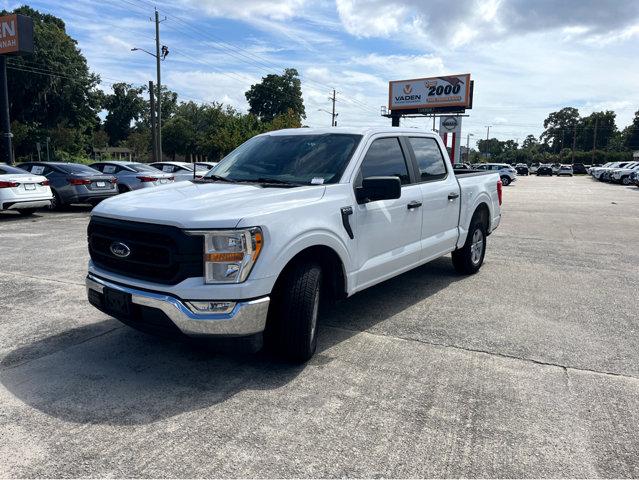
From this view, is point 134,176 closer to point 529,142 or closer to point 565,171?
point 565,171

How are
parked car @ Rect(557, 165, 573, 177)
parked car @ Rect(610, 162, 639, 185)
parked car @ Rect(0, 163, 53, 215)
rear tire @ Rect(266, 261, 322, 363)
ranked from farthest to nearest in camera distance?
parked car @ Rect(557, 165, 573, 177)
parked car @ Rect(610, 162, 639, 185)
parked car @ Rect(0, 163, 53, 215)
rear tire @ Rect(266, 261, 322, 363)

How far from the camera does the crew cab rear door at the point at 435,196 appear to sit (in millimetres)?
5457

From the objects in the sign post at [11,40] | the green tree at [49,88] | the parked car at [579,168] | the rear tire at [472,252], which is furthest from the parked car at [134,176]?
the parked car at [579,168]

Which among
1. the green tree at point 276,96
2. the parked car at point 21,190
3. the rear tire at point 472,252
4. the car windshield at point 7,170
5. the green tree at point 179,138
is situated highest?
the green tree at point 276,96

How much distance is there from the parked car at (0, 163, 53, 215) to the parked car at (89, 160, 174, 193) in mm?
2962

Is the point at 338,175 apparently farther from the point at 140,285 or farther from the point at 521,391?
the point at 521,391

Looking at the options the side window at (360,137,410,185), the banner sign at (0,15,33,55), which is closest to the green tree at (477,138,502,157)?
the banner sign at (0,15,33,55)

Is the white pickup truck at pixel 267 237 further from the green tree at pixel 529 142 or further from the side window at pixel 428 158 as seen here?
the green tree at pixel 529 142

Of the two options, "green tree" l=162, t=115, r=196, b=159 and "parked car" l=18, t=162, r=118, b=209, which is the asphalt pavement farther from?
"green tree" l=162, t=115, r=196, b=159

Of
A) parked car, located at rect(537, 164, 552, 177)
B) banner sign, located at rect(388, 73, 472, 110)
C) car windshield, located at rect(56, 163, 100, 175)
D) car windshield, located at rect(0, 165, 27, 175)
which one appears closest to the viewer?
car windshield, located at rect(0, 165, 27, 175)

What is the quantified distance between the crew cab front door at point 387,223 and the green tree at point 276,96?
93.4 meters

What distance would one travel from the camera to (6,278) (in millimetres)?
6383

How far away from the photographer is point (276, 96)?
96.9m

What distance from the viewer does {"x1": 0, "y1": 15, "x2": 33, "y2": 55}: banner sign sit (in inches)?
915
